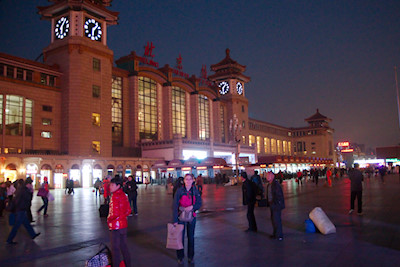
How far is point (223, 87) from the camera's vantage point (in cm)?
9450

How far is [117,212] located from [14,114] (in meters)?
45.7

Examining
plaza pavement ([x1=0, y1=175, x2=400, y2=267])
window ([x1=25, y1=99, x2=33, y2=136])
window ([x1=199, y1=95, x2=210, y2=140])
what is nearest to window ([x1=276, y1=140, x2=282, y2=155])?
window ([x1=199, y1=95, x2=210, y2=140])

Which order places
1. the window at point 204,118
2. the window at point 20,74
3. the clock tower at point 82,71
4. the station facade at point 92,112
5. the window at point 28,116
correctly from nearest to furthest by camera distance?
the station facade at point 92,112, the window at point 20,74, the window at point 28,116, the clock tower at point 82,71, the window at point 204,118

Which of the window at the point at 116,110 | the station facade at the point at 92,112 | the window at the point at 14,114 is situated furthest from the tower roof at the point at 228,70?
the window at the point at 14,114

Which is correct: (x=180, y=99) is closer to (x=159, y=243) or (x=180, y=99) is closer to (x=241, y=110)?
(x=241, y=110)

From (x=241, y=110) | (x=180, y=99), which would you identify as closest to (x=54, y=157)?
(x=180, y=99)

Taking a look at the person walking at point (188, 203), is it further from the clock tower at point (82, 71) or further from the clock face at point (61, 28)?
the clock face at point (61, 28)

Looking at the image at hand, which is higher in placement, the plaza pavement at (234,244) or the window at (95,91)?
the window at (95,91)

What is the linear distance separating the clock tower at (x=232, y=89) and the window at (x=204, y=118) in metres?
9.02

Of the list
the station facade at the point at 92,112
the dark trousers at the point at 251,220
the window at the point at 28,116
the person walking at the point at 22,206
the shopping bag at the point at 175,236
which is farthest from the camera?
the window at the point at 28,116

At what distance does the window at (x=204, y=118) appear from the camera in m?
81.2

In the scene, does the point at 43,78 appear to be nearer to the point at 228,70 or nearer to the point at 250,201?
the point at 250,201

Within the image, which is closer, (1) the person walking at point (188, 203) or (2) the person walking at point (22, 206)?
(1) the person walking at point (188, 203)

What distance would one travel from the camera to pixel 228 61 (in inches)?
3740
